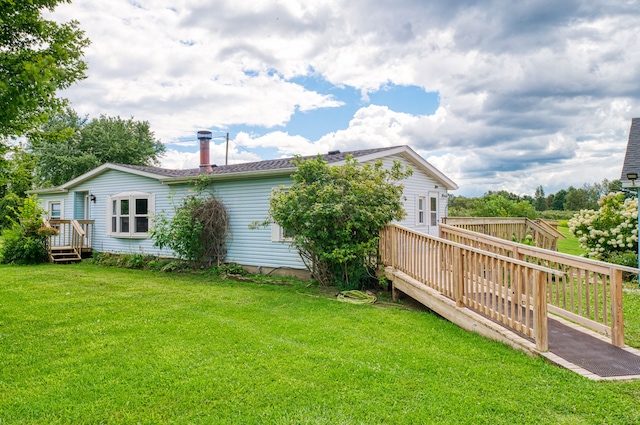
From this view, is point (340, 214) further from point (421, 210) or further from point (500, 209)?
point (500, 209)

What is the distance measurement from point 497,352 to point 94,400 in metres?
3.96

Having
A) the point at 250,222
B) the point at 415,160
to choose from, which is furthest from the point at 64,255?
the point at 415,160

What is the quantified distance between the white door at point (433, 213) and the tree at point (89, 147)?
2267cm

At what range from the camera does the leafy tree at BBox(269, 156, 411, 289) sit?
7.37 meters

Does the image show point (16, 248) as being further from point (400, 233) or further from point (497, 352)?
point (497, 352)

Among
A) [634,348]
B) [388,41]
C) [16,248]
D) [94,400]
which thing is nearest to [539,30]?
[388,41]

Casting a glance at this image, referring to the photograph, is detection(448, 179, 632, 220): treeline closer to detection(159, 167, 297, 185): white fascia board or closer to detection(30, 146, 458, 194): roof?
detection(30, 146, 458, 194): roof

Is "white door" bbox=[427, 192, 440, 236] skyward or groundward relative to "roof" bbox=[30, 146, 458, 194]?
groundward

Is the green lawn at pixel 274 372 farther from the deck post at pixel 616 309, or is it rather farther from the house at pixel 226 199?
the house at pixel 226 199

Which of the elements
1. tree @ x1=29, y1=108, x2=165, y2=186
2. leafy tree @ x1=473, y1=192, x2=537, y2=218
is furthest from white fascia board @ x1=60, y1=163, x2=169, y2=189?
leafy tree @ x1=473, y1=192, x2=537, y2=218

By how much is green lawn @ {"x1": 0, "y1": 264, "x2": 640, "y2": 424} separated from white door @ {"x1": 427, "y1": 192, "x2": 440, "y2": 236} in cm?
729

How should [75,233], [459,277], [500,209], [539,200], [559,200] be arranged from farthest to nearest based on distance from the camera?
[539,200], [559,200], [500,209], [75,233], [459,277]

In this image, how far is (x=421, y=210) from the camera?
12594 mm

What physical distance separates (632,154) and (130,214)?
558 inches
